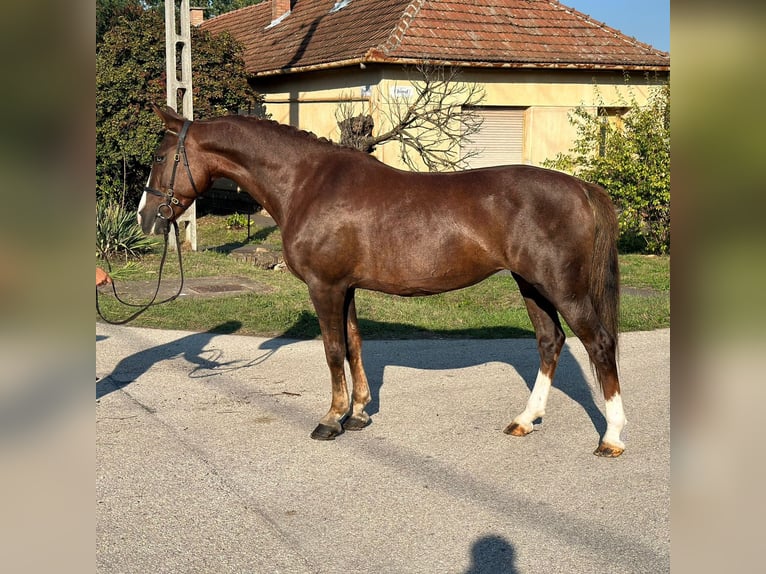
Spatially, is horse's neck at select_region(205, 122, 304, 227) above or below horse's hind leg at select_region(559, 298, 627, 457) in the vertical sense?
above

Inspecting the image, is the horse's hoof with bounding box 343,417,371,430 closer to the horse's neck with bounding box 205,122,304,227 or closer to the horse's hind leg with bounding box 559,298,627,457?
the horse's neck with bounding box 205,122,304,227

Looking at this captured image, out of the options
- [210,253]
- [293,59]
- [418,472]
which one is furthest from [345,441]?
[293,59]

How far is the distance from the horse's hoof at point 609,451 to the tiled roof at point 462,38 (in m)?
11.5

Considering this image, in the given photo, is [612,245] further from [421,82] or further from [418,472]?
[421,82]

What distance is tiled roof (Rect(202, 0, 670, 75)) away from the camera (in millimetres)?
16234

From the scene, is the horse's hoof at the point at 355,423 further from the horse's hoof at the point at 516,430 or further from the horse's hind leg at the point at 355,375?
the horse's hoof at the point at 516,430

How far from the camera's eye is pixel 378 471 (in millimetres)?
5008

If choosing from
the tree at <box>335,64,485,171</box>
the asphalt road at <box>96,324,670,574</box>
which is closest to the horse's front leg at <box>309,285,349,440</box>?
the asphalt road at <box>96,324,670,574</box>

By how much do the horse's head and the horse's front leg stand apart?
1.14 metres

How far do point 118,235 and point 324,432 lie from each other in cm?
845

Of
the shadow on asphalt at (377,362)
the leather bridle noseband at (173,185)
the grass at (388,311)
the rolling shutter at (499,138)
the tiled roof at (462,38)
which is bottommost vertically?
the shadow on asphalt at (377,362)

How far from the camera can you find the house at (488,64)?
16125 mm

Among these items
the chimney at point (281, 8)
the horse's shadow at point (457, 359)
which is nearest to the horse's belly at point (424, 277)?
the horse's shadow at point (457, 359)
